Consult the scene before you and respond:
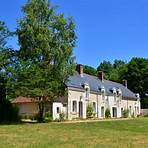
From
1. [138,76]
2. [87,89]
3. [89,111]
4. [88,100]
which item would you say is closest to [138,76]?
[138,76]

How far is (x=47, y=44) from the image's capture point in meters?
44.1

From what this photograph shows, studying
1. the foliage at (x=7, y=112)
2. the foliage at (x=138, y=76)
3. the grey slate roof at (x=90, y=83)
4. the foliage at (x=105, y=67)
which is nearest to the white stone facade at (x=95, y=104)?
the grey slate roof at (x=90, y=83)

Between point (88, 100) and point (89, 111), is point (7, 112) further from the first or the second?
point (88, 100)

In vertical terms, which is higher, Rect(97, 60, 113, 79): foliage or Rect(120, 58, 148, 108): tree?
Rect(97, 60, 113, 79): foliage

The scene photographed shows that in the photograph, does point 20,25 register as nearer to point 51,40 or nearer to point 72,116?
point 51,40

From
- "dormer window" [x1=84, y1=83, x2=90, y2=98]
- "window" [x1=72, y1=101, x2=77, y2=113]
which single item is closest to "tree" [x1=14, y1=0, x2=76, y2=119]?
"window" [x1=72, y1=101, x2=77, y2=113]

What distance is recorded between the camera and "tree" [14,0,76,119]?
44.2 meters

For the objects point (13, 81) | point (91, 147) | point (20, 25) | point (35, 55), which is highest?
point (20, 25)

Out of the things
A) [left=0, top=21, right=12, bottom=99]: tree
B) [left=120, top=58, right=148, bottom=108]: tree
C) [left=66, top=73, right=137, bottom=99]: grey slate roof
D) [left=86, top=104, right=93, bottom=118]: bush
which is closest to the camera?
[left=0, top=21, right=12, bottom=99]: tree

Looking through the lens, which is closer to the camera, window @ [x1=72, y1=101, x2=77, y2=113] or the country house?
the country house

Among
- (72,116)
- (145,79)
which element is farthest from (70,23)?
(145,79)

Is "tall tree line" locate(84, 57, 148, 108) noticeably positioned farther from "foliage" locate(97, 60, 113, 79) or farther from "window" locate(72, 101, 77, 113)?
"window" locate(72, 101, 77, 113)

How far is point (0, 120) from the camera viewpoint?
42.9m

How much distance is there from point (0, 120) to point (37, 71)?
19.9 feet
